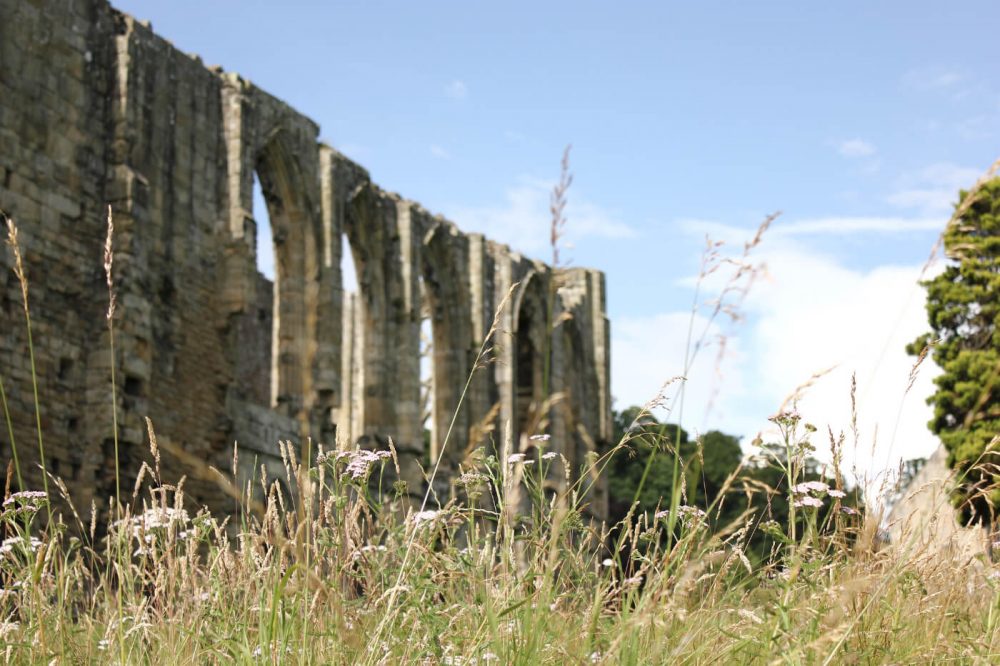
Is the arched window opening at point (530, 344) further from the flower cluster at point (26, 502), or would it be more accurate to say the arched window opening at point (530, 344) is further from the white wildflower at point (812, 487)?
the white wildflower at point (812, 487)

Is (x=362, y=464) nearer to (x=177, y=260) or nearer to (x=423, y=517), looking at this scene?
(x=423, y=517)

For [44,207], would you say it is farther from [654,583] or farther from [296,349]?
[654,583]

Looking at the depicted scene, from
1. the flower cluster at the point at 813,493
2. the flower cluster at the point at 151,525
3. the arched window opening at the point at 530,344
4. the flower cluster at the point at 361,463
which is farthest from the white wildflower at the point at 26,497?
the arched window opening at the point at 530,344

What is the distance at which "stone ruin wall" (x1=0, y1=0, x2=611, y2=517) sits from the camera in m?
13.3

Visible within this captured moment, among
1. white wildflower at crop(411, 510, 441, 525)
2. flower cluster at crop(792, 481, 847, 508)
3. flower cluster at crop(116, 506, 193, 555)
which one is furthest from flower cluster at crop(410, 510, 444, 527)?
flower cluster at crop(792, 481, 847, 508)

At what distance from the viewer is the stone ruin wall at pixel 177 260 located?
525 inches

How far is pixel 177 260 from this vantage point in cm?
1577

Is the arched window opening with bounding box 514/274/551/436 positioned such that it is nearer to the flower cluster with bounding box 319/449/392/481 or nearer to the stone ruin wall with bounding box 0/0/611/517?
the stone ruin wall with bounding box 0/0/611/517

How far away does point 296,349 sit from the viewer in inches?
745

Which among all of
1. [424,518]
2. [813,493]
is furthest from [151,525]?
[813,493]

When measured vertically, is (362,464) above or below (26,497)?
above

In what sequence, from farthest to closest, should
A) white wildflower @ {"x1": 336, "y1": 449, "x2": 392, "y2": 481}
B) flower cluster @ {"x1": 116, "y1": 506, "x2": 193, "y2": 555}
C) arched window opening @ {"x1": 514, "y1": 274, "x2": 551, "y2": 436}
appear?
arched window opening @ {"x1": 514, "y1": 274, "x2": 551, "y2": 436}, flower cluster @ {"x1": 116, "y1": 506, "x2": 193, "y2": 555}, white wildflower @ {"x1": 336, "y1": 449, "x2": 392, "y2": 481}

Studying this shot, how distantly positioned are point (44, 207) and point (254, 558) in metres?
10.3

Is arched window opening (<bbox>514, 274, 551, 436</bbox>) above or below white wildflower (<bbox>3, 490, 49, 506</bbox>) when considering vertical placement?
above
